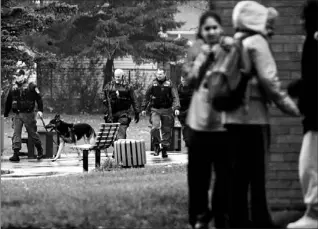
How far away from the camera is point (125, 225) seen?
11031mm

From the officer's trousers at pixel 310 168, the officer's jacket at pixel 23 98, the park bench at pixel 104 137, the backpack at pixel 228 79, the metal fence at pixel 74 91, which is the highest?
the backpack at pixel 228 79

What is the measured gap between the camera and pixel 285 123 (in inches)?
452

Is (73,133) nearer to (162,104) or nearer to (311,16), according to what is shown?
(162,104)

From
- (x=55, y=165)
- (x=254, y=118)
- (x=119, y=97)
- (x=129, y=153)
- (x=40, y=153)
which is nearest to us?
(x=254, y=118)

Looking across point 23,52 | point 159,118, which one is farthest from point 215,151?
point 23,52

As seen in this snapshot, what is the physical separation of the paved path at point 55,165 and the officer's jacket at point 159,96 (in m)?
1.20

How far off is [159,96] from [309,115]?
14804 mm

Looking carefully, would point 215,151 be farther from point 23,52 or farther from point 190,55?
point 23,52

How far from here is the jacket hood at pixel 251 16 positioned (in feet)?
33.4

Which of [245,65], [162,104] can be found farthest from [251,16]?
[162,104]

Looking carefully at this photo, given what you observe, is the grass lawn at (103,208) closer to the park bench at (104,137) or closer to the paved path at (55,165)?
the paved path at (55,165)

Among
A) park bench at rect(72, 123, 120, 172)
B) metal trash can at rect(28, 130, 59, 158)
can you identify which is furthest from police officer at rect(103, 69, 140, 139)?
metal trash can at rect(28, 130, 59, 158)

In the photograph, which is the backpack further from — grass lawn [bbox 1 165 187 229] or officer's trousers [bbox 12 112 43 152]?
officer's trousers [bbox 12 112 43 152]

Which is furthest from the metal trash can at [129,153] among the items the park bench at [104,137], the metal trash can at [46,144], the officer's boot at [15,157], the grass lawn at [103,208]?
Answer: the grass lawn at [103,208]
